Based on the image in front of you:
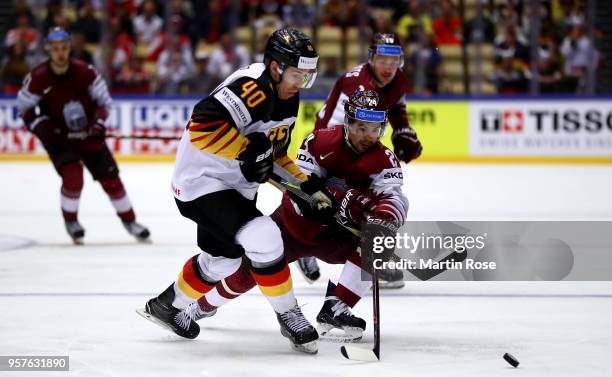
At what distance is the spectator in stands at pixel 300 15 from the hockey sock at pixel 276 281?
363 inches

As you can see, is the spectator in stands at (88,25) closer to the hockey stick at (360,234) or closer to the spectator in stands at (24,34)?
the spectator in stands at (24,34)

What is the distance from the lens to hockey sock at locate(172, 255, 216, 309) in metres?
4.12

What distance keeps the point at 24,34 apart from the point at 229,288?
9363 millimetres

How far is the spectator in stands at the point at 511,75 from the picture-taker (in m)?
12.5

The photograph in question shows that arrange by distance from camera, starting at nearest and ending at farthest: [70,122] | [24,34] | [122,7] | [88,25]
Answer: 1. [70,122]
2. [24,34]
3. [88,25]
4. [122,7]

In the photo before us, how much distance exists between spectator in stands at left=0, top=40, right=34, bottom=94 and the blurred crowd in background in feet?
0.04

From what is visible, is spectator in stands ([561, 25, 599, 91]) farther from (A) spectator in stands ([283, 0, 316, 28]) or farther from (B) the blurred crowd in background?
(A) spectator in stands ([283, 0, 316, 28])

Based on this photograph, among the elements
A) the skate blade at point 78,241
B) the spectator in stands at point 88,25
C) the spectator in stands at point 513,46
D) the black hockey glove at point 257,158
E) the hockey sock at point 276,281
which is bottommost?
the spectator in stands at point 513,46

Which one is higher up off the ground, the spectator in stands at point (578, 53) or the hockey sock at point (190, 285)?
the hockey sock at point (190, 285)

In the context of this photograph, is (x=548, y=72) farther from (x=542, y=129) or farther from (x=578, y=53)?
(x=542, y=129)

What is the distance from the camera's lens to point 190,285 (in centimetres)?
413

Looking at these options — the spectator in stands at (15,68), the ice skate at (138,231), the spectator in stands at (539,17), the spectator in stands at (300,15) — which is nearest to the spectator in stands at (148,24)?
the spectator in stands at (15,68)

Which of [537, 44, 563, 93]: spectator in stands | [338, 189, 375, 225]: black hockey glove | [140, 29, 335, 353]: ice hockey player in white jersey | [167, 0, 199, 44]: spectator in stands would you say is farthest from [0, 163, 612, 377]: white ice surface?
[167, 0, 199, 44]: spectator in stands

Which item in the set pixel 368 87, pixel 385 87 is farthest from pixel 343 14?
pixel 368 87
